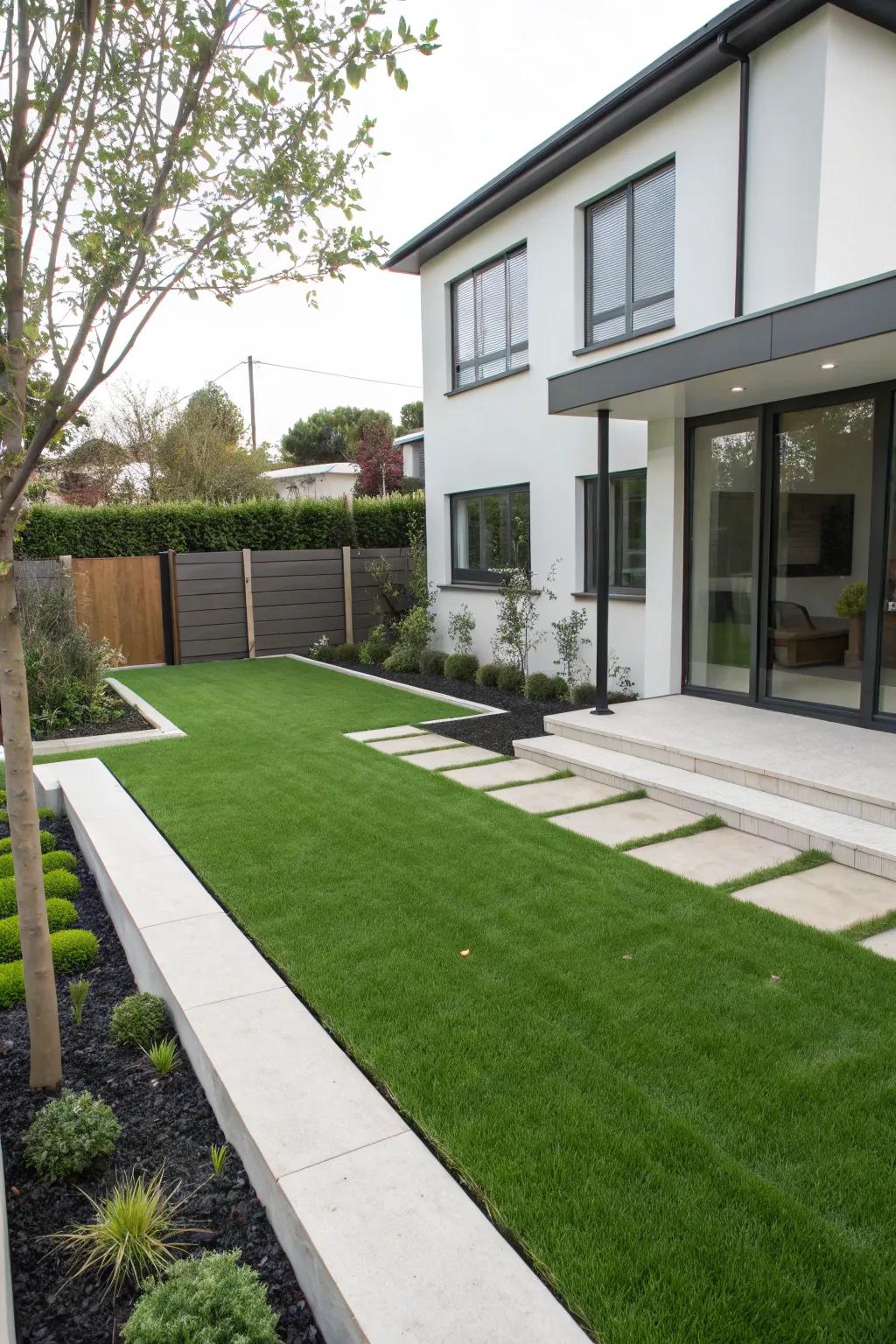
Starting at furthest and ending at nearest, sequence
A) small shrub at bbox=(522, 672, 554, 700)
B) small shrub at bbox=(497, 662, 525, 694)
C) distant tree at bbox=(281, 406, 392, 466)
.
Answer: distant tree at bbox=(281, 406, 392, 466) < small shrub at bbox=(497, 662, 525, 694) < small shrub at bbox=(522, 672, 554, 700)

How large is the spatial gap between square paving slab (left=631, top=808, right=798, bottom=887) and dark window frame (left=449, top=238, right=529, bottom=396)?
273 inches

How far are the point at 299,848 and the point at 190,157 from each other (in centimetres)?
356

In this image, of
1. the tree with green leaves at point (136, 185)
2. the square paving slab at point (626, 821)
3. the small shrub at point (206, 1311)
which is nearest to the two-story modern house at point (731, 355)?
the square paving slab at point (626, 821)

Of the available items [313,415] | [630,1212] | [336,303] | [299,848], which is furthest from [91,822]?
[313,415]

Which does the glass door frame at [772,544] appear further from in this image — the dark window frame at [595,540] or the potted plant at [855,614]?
the dark window frame at [595,540]

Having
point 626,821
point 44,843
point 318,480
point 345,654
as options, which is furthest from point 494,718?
point 318,480

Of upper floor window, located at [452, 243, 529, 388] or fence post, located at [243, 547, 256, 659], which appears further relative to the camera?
fence post, located at [243, 547, 256, 659]

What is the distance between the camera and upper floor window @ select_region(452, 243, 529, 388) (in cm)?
1087

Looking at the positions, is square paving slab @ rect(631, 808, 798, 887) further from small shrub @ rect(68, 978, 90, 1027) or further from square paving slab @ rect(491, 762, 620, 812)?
small shrub @ rect(68, 978, 90, 1027)

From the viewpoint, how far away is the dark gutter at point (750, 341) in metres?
4.94

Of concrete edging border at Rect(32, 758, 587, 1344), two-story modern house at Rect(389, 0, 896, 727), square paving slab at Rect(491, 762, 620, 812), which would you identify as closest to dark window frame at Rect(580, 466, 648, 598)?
two-story modern house at Rect(389, 0, 896, 727)

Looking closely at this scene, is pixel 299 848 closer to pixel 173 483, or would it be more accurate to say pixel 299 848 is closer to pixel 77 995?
pixel 77 995

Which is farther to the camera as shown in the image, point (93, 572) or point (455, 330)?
point (93, 572)

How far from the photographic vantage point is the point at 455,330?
12.2 metres
